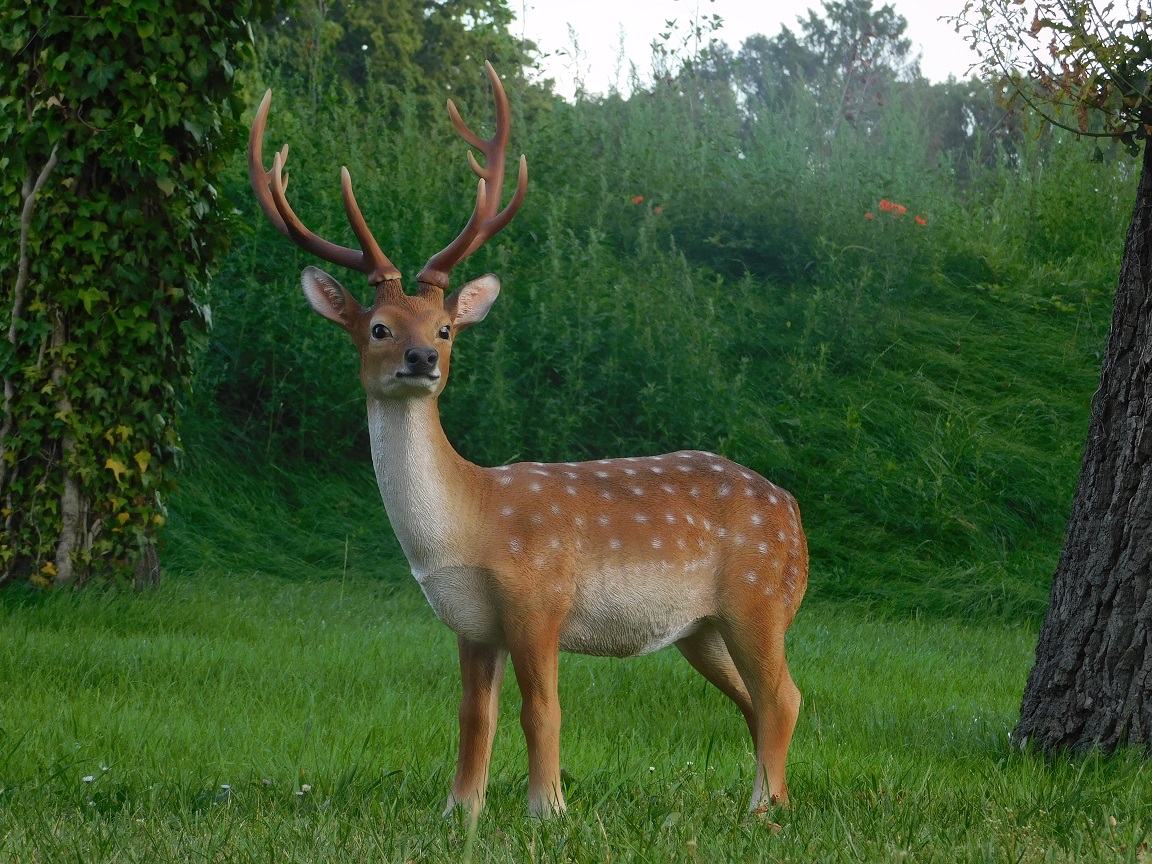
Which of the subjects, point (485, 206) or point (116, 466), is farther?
point (116, 466)

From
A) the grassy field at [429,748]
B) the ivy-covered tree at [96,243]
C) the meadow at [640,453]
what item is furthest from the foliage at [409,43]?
the grassy field at [429,748]

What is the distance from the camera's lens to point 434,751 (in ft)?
15.9

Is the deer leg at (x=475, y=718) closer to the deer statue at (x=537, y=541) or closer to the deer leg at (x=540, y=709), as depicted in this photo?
the deer statue at (x=537, y=541)

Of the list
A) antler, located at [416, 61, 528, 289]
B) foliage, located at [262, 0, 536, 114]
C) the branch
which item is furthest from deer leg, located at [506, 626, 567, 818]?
foliage, located at [262, 0, 536, 114]

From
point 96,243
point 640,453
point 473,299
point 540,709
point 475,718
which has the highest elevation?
point 96,243

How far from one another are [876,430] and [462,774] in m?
6.62

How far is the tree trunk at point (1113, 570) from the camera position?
4.62m

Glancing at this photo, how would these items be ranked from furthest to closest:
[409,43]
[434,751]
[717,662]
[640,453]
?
[409,43] < [640,453] < [434,751] < [717,662]

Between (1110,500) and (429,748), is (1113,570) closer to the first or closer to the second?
(1110,500)

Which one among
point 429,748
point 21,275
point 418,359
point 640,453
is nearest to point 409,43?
point 640,453

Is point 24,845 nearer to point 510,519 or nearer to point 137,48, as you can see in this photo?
point 510,519

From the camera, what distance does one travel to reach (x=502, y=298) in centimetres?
1022

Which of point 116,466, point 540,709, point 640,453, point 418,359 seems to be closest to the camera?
point 418,359

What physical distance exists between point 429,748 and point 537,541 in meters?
1.40
